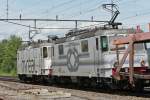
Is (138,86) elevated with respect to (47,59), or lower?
lower

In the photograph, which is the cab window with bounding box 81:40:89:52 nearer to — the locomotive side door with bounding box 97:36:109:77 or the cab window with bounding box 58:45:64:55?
the locomotive side door with bounding box 97:36:109:77

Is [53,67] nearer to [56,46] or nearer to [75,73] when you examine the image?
[56,46]

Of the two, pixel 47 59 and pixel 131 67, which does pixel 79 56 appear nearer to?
pixel 131 67

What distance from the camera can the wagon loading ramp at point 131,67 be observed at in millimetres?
20109

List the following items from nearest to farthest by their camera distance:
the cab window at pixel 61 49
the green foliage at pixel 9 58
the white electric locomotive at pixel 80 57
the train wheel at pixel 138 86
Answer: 1. the train wheel at pixel 138 86
2. the white electric locomotive at pixel 80 57
3. the cab window at pixel 61 49
4. the green foliage at pixel 9 58

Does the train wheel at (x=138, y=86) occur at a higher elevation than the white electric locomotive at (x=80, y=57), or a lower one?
lower

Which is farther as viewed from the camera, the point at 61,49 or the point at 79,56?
the point at 61,49

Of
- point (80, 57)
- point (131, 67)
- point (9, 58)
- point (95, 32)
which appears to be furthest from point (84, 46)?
point (9, 58)

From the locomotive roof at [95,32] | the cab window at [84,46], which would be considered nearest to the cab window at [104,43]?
the locomotive roof at [95,32]

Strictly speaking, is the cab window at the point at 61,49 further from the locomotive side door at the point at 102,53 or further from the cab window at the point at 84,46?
the locomotive side door at the point at 102,53

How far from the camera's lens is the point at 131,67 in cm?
2064

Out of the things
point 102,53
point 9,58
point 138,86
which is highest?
point 9,58

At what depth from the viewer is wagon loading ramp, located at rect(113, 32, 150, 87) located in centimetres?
2011

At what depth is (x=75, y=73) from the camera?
2816 centimetres
